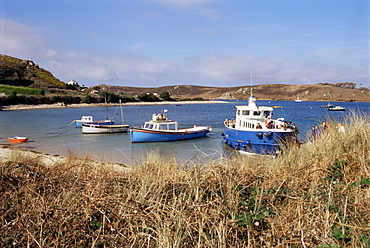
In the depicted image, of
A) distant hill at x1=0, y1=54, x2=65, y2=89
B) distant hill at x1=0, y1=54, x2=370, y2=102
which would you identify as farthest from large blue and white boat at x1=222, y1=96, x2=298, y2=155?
distant hill at x1=0, y1=54, x2=65, y2=89

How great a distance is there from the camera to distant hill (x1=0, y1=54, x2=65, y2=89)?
102 m

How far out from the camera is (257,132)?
1936cm

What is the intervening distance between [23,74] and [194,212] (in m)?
123

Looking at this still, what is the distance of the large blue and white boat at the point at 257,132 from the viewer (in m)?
18.7

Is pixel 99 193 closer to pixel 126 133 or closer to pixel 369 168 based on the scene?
pixel 369 168

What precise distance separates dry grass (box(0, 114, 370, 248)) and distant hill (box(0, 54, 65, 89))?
4247 inches

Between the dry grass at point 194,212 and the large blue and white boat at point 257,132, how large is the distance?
12898 millimetres

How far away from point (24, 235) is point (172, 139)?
23.9 m

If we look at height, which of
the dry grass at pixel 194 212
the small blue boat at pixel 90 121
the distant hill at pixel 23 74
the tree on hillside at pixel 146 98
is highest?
the distant hill at pixel 23 74

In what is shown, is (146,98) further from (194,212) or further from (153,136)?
(194,212)

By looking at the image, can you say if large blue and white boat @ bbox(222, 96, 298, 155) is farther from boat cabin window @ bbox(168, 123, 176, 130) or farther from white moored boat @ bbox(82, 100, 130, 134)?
white moored boat @ bbox(82, 100, 130, 134)

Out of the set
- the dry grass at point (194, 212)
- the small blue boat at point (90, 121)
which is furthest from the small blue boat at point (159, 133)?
the dry grass at point (194, 212)

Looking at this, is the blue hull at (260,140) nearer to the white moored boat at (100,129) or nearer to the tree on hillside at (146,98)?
the white moored boat at (100,129)

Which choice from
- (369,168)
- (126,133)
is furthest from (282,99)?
(369,168)
